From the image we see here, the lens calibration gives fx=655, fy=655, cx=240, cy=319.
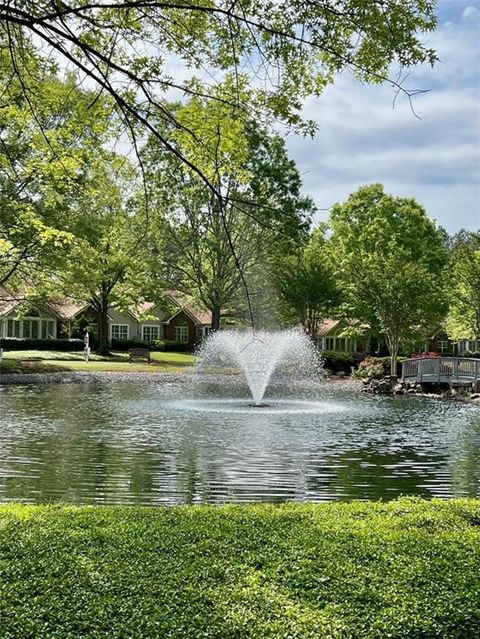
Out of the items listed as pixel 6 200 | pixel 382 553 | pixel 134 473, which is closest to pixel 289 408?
pixel 134 473

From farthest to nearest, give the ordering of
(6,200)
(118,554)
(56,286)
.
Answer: (56,286), (6,200), (118,554)

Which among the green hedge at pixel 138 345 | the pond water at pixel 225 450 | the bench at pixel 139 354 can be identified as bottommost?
the pond water at pixel 225 450

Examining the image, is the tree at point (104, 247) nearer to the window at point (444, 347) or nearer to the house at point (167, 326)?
the house at point (167, 326)

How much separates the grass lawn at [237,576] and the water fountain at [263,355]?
19316 millimetres

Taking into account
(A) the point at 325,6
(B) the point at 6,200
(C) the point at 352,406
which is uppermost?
(B) the point at 6,200

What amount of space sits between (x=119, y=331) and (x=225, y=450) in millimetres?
43154

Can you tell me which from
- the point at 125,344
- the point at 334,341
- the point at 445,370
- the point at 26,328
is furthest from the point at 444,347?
the point at 26,328

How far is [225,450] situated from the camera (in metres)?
10.7

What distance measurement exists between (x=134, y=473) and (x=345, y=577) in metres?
5.21

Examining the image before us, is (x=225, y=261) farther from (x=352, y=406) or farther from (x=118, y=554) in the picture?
(x=118, y=554)

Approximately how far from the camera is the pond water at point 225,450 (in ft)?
26.1

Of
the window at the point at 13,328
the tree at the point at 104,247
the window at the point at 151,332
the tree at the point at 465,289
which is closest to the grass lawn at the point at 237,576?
the tree at the point at 104,247

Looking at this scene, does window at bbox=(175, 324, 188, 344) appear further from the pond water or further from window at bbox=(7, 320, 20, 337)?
the pond water

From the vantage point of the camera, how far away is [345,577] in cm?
406
